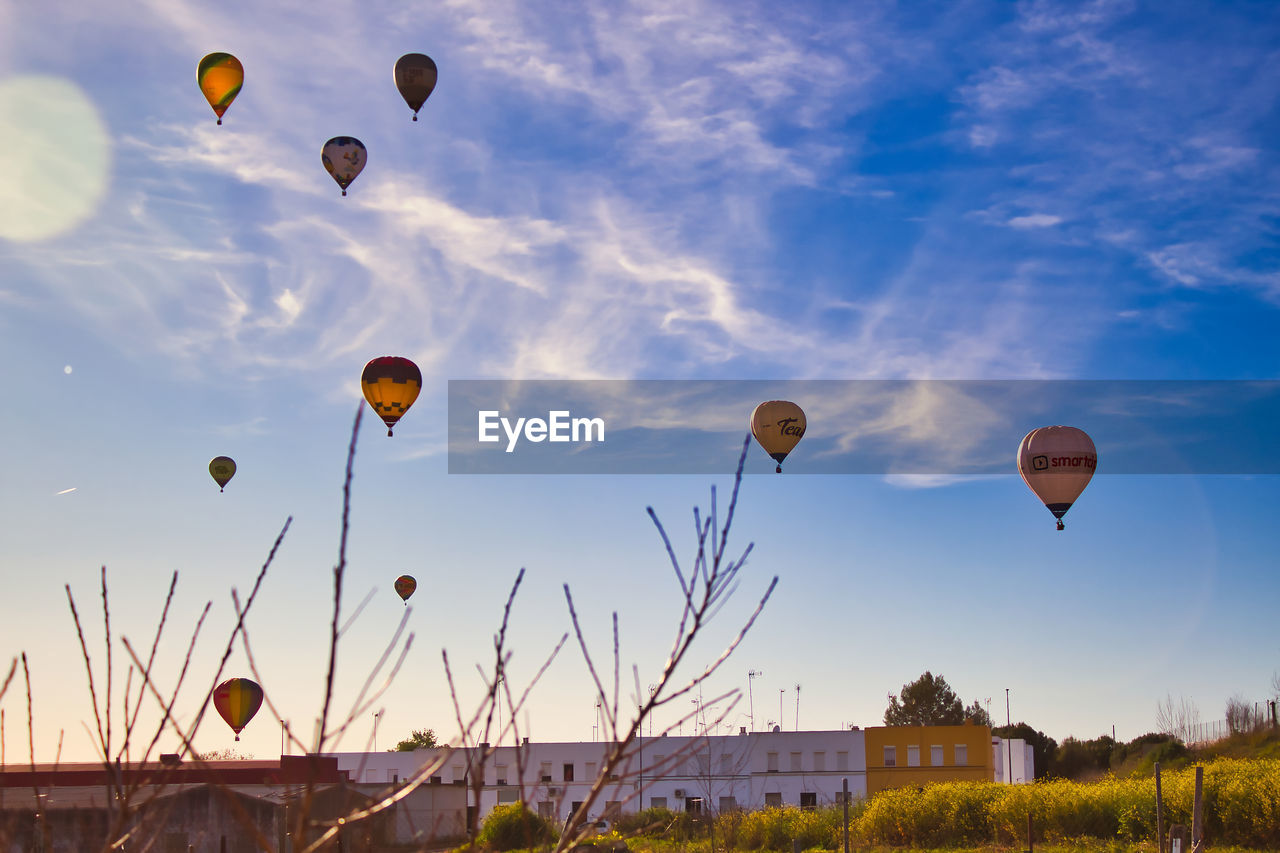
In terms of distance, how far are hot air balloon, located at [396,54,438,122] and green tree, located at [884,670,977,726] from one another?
9382 cm

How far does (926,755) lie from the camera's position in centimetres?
7738

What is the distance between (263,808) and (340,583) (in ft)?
137

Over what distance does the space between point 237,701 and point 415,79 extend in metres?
17.3

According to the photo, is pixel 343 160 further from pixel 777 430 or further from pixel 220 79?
pixel 777 430

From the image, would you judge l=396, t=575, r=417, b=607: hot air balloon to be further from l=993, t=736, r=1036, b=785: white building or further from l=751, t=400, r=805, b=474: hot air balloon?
l=993, t=736, r=1036, b=785: white building

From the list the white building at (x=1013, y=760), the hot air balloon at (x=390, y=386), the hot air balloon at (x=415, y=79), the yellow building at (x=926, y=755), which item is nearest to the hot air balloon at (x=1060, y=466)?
the hot air balloon at (x=390, y=386)

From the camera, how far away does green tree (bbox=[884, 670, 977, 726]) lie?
11325 centimetres

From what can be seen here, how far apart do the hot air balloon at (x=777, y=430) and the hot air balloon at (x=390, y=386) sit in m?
9.94

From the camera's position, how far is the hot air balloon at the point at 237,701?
109 feet

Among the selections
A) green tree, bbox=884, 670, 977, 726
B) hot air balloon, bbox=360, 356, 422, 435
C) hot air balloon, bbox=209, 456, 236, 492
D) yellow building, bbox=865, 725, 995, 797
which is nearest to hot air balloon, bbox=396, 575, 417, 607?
hot air balloon, bbox=209, 456, 236, 492

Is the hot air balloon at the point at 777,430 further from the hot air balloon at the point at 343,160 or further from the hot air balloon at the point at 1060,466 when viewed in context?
the hot air balloon at the point at 343,160

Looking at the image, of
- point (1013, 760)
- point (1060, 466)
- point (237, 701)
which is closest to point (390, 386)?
point (237, 701)

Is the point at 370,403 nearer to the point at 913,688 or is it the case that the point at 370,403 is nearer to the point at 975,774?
the point at 975,774

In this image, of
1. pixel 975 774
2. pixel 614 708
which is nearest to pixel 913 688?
pixel 975 774
